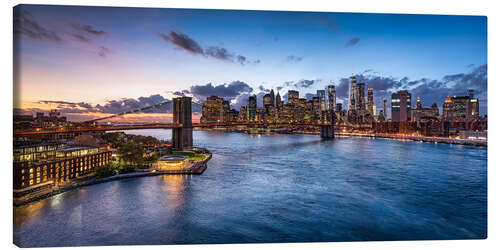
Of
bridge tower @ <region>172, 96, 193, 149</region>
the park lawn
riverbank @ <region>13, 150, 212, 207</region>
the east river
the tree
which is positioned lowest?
the east river

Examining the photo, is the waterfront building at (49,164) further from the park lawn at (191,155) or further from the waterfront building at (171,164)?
the park lawn at (191,155)

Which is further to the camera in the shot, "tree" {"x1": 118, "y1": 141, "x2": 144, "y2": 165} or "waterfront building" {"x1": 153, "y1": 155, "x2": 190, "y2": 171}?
"tree" {"x1": 118, "y1": 141, "x2": 144, "y2": 165}

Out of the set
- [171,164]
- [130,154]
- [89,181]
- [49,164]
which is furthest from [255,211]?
[130,154]

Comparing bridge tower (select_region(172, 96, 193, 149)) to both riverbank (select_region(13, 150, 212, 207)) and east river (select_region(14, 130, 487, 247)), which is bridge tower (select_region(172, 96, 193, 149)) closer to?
riverbank (select_region(13, 150, 212, 207))

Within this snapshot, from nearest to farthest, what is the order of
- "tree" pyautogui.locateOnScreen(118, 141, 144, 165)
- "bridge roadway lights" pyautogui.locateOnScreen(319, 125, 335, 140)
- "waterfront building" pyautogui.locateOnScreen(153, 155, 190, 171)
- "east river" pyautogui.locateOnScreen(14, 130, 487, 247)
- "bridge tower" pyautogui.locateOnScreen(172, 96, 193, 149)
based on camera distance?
"east river" pyautogui.locateOnScreen(14, 130, 487, 247), "waterfront building" pyautogui.locateOnScreen(153, 155, 190, 171), "tree" pyautogui.locateOnScreen(118, 141, 144, 165), "bridge tower" pyautogui.locateOnScreen(172, 96, 193, 149), "bridge roadway lights" pyautogui.locateOnScreen(319, 125, 335, 140)

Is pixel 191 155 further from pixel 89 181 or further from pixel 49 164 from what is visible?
pixel 49 164

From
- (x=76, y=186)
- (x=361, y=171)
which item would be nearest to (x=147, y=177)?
(x=76, y=186)

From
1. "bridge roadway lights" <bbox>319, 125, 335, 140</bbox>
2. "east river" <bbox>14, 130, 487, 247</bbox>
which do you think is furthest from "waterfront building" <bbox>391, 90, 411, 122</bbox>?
"east river" <bbox>14, 130, 487, 247</bbox>
